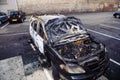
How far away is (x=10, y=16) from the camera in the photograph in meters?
16.8

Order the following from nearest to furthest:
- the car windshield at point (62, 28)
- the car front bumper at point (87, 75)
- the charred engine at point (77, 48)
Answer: the car front bumper at point (87, 75) → the charred engine at point (77, 48) → the car windshield at point (62, 28)

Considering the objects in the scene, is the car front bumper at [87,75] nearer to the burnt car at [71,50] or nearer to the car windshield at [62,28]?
the burnt car at [71,50]

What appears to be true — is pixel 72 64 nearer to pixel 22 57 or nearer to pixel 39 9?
pixel 22 57

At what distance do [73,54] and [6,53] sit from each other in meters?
4.72

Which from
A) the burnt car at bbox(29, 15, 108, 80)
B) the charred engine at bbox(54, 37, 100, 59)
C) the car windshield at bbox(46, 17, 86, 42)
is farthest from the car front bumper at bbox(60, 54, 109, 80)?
the car windshield at bbox(46, 17, 86, 42)

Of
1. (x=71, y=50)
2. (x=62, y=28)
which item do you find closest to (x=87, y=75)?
(x=71, y=50)

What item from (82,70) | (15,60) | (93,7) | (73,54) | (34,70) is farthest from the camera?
(93,7)

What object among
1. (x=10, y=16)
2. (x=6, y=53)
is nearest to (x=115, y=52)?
(x=6, y=53)

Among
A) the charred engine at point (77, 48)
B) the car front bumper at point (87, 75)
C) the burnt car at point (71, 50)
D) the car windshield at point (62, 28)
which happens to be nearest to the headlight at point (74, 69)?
the burnt car at point (71, 50)

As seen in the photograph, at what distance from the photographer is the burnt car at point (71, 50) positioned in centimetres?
421

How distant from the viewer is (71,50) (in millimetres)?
4988

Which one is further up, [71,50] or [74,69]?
[71,50]

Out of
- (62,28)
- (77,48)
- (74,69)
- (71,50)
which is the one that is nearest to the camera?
(74,69)

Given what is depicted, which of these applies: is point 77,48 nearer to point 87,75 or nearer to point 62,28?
point 87,75
